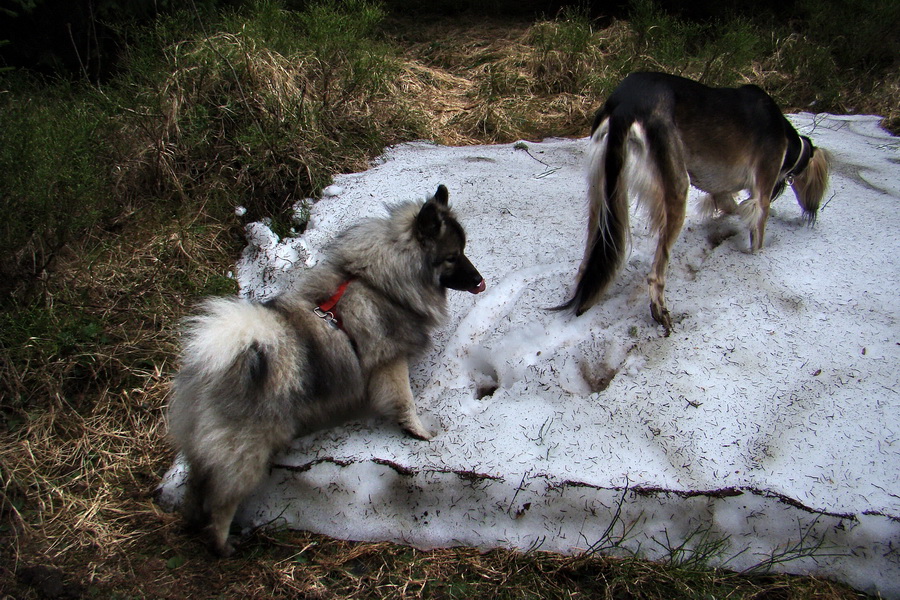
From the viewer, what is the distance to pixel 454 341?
342 cm

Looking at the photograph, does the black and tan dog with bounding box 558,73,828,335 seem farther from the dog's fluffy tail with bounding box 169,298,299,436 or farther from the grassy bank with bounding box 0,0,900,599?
the dog's fluffy tail with bounding box 169,298,299,436

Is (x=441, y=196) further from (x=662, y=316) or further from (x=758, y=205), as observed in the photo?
(x=758, y=205)

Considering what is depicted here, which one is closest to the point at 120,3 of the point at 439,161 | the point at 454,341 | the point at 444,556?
the point at 439,161

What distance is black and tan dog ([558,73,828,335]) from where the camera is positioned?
305 centimetres

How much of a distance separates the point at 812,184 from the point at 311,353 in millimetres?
3401

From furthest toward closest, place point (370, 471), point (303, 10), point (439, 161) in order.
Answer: point (303, 10), point (439, 161), point (370, 471)

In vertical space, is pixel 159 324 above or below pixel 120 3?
below

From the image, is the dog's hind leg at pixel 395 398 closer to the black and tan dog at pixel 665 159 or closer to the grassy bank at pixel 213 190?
the grassy bank at pixel 213 190

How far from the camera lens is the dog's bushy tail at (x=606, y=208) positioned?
3043 millimetres

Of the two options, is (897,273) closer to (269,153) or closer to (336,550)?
(336,550)

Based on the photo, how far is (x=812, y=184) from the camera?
3.93m

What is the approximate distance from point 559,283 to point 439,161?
171 cm

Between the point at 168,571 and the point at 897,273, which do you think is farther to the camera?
the point at 897,273

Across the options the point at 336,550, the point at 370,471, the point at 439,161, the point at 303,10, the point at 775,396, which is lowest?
the point at 336,550
